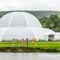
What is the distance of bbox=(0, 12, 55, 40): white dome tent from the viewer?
69312 mm

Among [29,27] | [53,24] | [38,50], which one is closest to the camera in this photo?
[38,50]

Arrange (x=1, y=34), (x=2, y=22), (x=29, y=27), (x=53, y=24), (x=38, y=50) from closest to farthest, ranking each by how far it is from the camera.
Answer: (x=38, y=50)
(x=1, y=34)
(x=29, y=27)
(x=2, y=22)
(x=53, y=24)

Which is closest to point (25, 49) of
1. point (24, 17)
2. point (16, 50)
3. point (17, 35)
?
point (16, 50)

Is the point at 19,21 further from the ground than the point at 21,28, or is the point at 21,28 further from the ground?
the point at 19,21

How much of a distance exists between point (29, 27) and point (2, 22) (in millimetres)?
8895

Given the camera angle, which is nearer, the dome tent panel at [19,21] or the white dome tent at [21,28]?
the white dome tent at [21,28]

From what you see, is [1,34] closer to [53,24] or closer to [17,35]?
[17,35]

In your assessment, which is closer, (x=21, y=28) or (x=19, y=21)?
(x=21, y=28)

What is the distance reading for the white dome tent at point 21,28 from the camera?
69312 mm

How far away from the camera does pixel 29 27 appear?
75.7 metres

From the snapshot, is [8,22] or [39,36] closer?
[39,36]

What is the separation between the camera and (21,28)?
73688mm

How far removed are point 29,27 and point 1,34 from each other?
29.0 ft

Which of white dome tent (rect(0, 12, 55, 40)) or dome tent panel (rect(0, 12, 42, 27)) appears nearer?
white dome tent (rect(0, 12, 55, 40))
